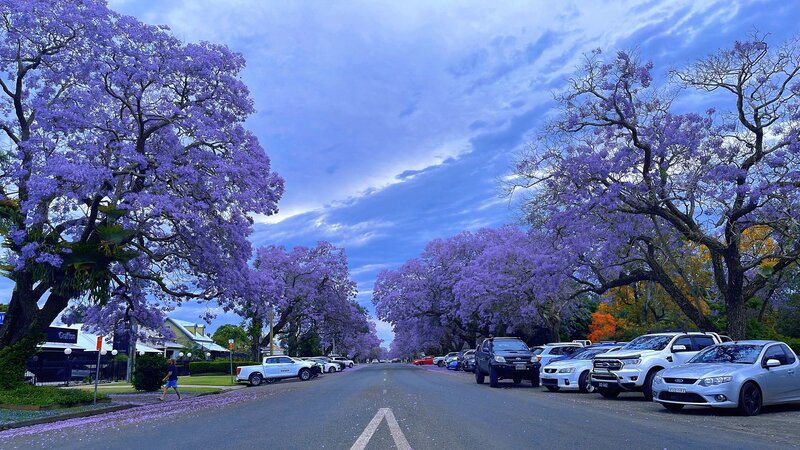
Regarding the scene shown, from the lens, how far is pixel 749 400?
12.0 m

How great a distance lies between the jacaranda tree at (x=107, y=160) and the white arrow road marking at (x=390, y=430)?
967 cm

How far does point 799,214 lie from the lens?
19.2 meters

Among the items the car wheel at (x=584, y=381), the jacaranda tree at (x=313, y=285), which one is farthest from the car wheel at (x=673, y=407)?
the jacaranda tree at (x=313, y=285)

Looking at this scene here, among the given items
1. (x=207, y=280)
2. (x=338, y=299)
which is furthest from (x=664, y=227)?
(x=338, y=299)

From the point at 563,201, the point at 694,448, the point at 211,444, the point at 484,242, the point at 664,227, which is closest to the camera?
the point at 694,448

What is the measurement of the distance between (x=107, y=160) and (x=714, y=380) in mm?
17891

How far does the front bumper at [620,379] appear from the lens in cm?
1520

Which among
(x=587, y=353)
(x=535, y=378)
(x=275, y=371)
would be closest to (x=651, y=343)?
(x=587, y=353)

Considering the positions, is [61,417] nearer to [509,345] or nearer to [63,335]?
[509,345]

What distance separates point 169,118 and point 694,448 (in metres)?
17.3

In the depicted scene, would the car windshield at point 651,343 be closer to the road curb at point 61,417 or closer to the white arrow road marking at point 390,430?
the white arrow road marking at point 390,430

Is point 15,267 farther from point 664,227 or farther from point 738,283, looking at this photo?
point 664,227

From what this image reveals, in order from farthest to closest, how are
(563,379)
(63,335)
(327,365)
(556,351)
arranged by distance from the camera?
(327,365)
(63,335)
(556,351)
(563,379)

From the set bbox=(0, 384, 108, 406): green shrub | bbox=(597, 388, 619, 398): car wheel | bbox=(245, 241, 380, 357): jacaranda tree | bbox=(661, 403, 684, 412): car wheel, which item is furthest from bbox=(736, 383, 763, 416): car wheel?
bbox=(245, 241, 380, 357): jacaranda tree
